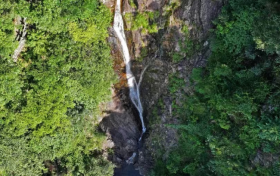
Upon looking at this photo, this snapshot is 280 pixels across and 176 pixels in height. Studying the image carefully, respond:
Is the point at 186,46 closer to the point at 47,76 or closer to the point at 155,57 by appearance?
the point at 155,57

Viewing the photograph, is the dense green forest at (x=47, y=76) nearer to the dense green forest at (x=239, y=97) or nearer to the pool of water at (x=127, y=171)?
the pool of water at (x=127, y=171)

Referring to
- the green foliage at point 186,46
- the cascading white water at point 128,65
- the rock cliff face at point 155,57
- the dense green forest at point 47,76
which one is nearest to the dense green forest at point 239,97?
the rock cliff face at point 155,57

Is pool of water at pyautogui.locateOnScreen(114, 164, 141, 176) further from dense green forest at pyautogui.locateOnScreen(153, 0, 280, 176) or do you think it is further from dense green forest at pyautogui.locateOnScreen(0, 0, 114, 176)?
dense green forest at pyautogui.locateOnScreen(153, 0, 280, 176)

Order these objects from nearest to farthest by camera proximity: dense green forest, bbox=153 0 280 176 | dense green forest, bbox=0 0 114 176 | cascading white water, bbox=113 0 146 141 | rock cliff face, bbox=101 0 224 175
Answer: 1. dense green forest, bbox=153 0 280 176
2. dense green forest, bbox=0 0 114 176
3. rock cliff face, bbox=101 0 224 175
4. cascading white water, bbox=113 0 146 141

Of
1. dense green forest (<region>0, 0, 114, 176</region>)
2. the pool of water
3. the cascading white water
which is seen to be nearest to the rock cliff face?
the cascading white water

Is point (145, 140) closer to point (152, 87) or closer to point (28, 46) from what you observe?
point (152, 87)

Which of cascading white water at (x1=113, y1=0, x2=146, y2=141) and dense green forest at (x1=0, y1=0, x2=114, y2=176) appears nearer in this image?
dense green forest at (x1=0, y1=0, x2=114, y2=176)

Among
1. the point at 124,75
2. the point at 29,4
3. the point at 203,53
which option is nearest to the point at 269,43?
the point at 203,53

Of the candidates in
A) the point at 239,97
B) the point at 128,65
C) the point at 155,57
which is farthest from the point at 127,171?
the point at 239,97
